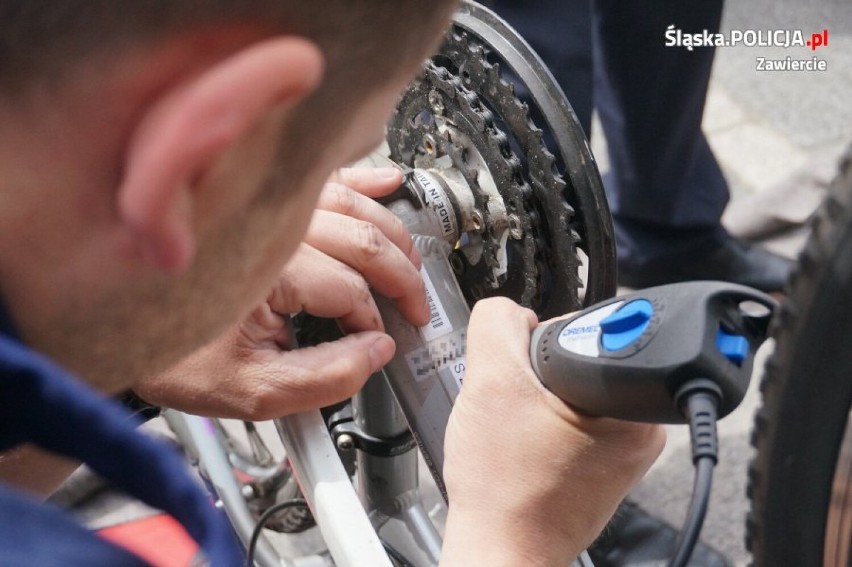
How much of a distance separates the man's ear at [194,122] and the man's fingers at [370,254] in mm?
323

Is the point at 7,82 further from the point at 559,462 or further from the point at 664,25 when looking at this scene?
the point at 664,25

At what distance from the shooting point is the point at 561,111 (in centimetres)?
69

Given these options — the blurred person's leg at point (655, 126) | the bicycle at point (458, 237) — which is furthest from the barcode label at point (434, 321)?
the blurred person's leg at point (655, 126)

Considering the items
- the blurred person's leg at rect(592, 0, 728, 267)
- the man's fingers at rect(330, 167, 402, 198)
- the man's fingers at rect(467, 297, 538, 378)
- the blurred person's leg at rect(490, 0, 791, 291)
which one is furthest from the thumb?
the blurred person's leg at rect(592, 0, 728, 267)

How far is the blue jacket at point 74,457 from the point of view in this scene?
329 mm

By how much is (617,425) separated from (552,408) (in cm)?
4

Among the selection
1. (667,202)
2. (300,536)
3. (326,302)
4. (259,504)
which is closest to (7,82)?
(326,302)

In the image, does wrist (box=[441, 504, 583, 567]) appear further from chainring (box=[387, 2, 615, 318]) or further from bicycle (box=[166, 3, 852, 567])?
chainring (box=[387, 2, 615, 318])

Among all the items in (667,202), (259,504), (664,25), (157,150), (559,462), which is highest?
(157,150)

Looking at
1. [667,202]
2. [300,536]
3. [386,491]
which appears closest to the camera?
[386,491]

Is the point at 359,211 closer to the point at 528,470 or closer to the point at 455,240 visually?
the point at 455,240

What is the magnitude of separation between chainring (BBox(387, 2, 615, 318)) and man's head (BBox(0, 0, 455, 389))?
28cm

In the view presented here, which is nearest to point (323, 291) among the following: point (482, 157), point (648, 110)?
point (482, 157)

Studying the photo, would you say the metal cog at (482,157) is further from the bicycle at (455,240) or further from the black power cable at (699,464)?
the black power cable at (699,464)
